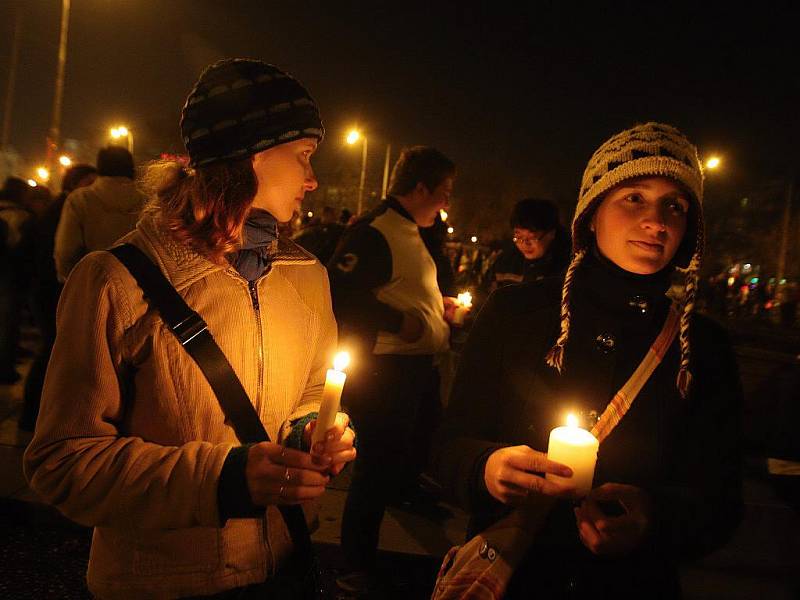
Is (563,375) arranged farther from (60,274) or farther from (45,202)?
(45,202)

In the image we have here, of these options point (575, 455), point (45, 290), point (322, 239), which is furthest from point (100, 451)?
point (45, 290)

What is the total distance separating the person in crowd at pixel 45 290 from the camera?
5648 millimetres

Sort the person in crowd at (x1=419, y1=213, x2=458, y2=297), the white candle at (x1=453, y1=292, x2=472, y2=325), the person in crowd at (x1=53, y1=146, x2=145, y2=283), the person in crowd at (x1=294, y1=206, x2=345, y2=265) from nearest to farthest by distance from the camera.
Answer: the person in crowd at (x1=419, y1=213, x2=458, y2=297) < the white candle at (x1=453, y1=292, x2=472, y2=325) < the person in crowd at (x1=53, y1=146, x2=145, y2=283) < the person in crowd at (x1=294, y1=206, x2=345, y2=265)

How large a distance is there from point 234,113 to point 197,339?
73 centimetres

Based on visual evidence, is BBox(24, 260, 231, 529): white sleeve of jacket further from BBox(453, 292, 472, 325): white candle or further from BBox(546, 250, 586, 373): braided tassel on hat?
BBox(453, 292, 472, 325): white candle

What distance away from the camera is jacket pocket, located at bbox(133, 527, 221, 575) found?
174 centimetres

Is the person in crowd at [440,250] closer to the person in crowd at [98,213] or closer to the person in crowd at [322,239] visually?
the person in crowd at [322,239]

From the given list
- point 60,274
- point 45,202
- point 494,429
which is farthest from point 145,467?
point 45,202

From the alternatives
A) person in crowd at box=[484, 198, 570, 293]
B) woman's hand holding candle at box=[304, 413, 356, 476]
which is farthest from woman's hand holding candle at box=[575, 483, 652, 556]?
person in crowd at box=[484, 198, 570, 293]

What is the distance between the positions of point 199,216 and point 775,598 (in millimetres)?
4206

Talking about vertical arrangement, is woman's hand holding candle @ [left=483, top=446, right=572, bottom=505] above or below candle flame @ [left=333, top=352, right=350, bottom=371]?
below

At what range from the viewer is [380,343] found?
3.87m

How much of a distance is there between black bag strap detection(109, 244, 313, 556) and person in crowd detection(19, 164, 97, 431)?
4.53 m

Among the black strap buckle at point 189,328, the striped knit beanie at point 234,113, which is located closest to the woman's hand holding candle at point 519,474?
the black strap buckle at point 189,328
